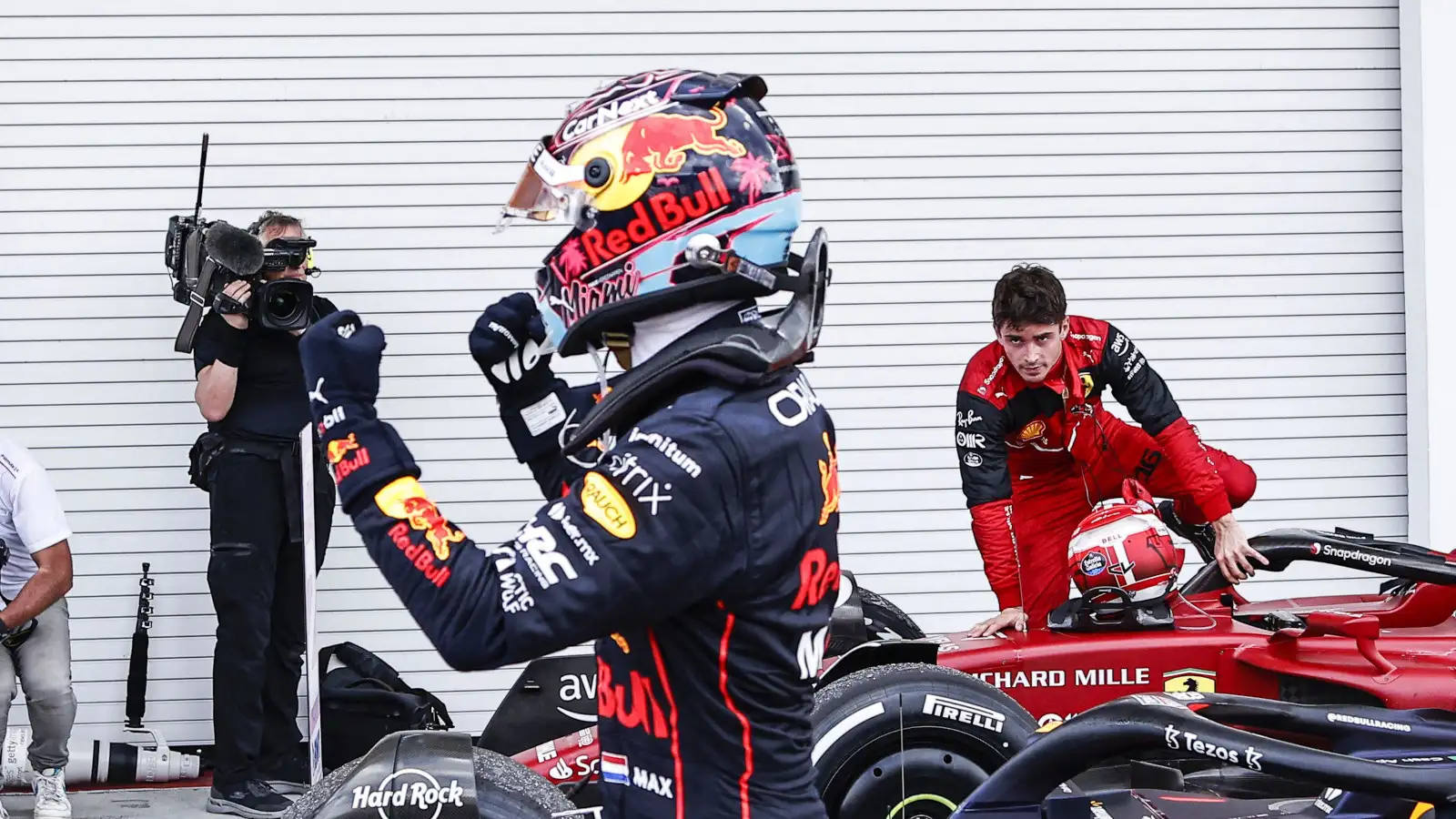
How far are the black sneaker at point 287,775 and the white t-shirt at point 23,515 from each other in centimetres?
113

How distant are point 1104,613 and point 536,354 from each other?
8.61ft

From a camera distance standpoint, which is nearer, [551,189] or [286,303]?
[551,189]

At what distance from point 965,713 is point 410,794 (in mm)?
1382

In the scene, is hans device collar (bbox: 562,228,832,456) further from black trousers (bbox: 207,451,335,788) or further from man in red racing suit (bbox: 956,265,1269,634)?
black trousers (bbox: 207,451,335,788)

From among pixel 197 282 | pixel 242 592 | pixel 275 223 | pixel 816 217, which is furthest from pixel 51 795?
pixel 816 217

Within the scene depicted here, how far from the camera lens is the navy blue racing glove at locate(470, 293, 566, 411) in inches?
90.4

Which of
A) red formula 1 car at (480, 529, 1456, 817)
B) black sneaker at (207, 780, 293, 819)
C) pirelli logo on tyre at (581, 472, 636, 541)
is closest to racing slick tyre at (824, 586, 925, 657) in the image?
red formula 1 car at (480, 529, 1456, 817)

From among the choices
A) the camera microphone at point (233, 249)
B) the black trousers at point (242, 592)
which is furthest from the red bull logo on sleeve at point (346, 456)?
the black trousers at point (242, 592)

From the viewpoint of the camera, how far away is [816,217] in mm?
6867

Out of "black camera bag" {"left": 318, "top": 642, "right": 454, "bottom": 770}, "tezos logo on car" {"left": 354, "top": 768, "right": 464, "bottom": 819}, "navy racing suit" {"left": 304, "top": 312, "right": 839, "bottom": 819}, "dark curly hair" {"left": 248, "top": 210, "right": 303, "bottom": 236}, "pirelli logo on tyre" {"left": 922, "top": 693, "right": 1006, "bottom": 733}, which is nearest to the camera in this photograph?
"navy racing suit" {"left": 304, "top": 312, "right": 839, "bottom": 819}

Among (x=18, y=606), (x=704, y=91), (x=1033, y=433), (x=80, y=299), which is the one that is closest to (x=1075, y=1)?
(x=1033, y=433)

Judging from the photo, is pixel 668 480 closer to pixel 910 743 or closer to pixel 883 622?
pixel 910 743

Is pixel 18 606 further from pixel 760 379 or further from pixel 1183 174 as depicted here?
pixel 1183 174

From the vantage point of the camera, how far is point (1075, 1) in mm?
7031
